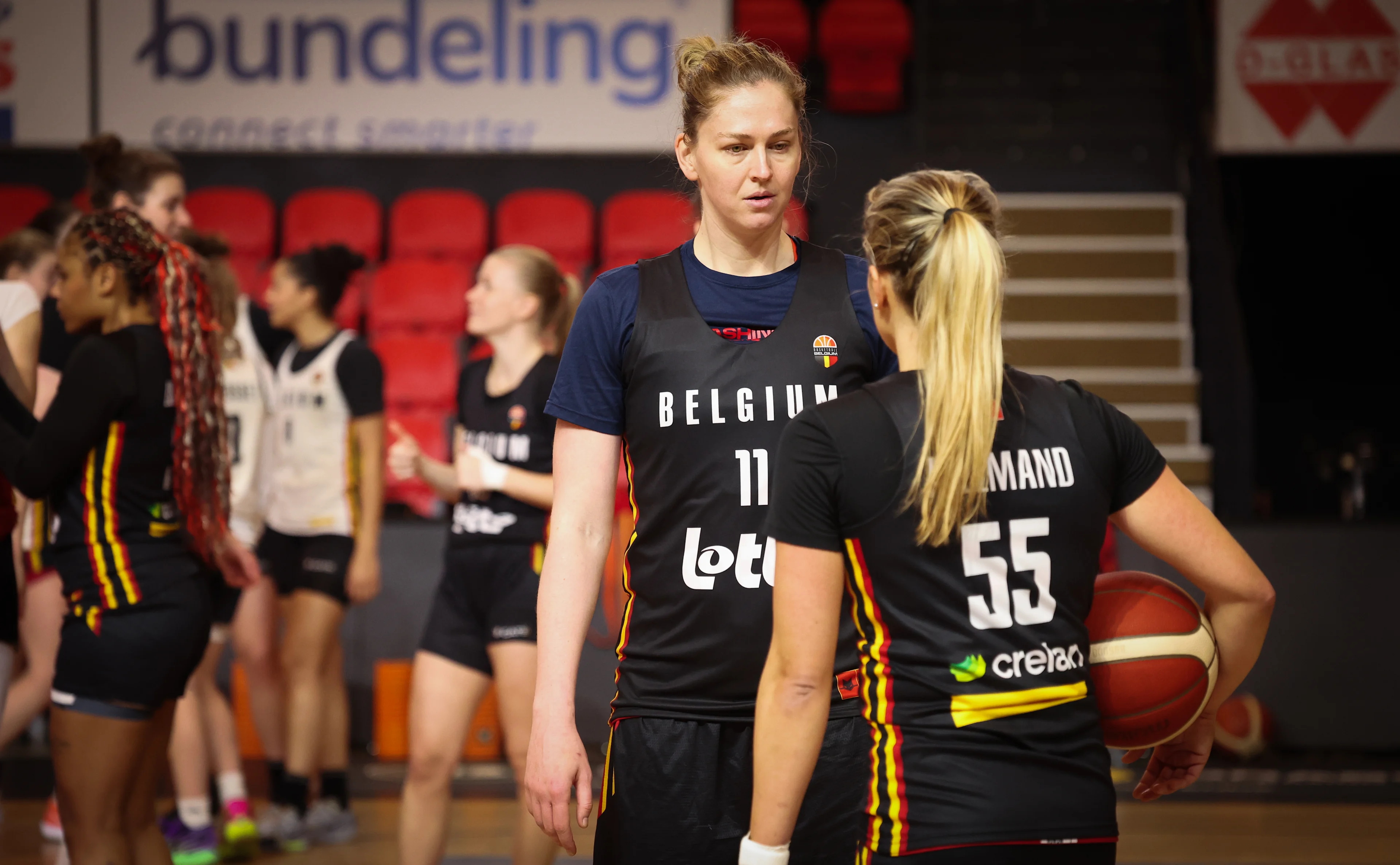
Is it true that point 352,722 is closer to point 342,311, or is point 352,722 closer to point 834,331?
point 342,311

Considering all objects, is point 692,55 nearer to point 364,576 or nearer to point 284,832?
point 364,576

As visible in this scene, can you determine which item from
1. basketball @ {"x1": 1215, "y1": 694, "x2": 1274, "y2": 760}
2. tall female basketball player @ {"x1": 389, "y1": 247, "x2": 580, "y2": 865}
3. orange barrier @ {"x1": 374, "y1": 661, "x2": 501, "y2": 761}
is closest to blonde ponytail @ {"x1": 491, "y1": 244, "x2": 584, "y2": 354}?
tall female basketball player @ {"x1": 389, "y1": 247, "x2": 580, "y2": 865}

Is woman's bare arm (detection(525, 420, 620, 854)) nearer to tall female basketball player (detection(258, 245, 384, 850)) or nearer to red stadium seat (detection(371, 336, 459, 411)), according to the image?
tall female basketball player (detection(258, 245, 384, 850))

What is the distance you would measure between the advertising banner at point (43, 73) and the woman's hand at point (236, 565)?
591 centimetres

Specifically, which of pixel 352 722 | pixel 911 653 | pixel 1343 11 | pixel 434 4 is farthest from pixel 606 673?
pixel 1343 11

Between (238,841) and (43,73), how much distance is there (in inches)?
227

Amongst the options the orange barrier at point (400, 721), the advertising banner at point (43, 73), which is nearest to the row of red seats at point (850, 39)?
the advertising banner at point (43, 73)

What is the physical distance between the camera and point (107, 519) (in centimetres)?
291

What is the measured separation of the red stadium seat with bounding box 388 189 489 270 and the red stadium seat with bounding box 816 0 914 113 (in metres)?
2.53

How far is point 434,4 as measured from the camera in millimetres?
8281

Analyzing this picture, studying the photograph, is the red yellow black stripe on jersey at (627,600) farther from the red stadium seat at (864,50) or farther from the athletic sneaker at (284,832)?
the red stadium seat at (864,50)

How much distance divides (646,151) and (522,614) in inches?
211

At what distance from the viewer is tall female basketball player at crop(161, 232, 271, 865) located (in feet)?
13.8

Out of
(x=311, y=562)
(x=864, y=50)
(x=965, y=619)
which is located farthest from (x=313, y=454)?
(x=864, y=50)
